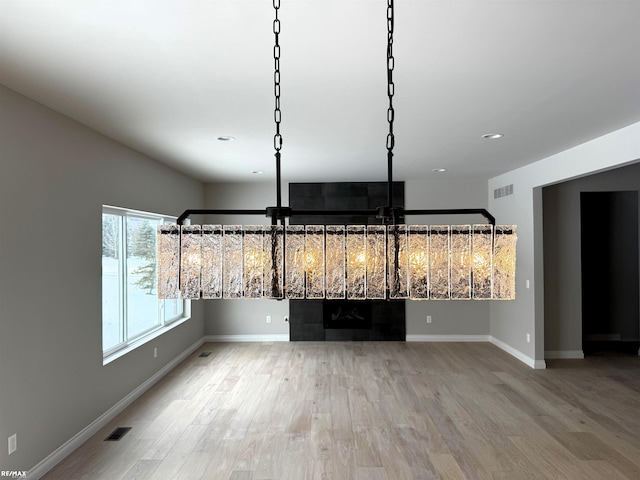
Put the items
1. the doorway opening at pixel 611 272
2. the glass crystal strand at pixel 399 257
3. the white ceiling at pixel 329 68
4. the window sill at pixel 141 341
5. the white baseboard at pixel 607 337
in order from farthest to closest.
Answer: the white baseboard at pixel 607 337
the doorway opening at pixel 611 272
the window sill at pixel 141 341
the white ceiling at pixel 329 68
the glass crystal strand at pixel 399 257

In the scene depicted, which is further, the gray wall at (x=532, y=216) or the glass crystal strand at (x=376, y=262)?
the gray wall at (x=532, y=216)

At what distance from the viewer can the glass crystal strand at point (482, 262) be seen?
1561 mm

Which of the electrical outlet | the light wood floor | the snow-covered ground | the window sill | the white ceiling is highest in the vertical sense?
the white ceiling

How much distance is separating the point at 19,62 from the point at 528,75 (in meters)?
3.11

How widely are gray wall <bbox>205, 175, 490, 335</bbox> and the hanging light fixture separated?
5.05 m

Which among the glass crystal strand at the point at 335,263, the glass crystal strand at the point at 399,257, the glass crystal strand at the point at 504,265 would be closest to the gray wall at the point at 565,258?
the glass crystal strand at the point at 504,265

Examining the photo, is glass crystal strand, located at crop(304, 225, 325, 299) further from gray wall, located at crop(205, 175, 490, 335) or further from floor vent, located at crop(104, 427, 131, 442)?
gray wall, located at crop(205, 175, 490, 335)

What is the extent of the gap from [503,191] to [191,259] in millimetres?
5790

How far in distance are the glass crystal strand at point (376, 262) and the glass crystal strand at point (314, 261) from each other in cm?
20

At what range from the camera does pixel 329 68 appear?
226 centimetres

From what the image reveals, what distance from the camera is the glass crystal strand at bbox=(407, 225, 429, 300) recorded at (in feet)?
5.12

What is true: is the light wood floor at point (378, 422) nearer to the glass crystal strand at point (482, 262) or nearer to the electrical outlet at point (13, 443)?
the electrical outlet at point (13, 443)

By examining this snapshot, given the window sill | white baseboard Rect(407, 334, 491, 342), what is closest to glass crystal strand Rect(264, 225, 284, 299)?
the window sill

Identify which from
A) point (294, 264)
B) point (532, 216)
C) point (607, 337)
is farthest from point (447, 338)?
point (294, 264)
